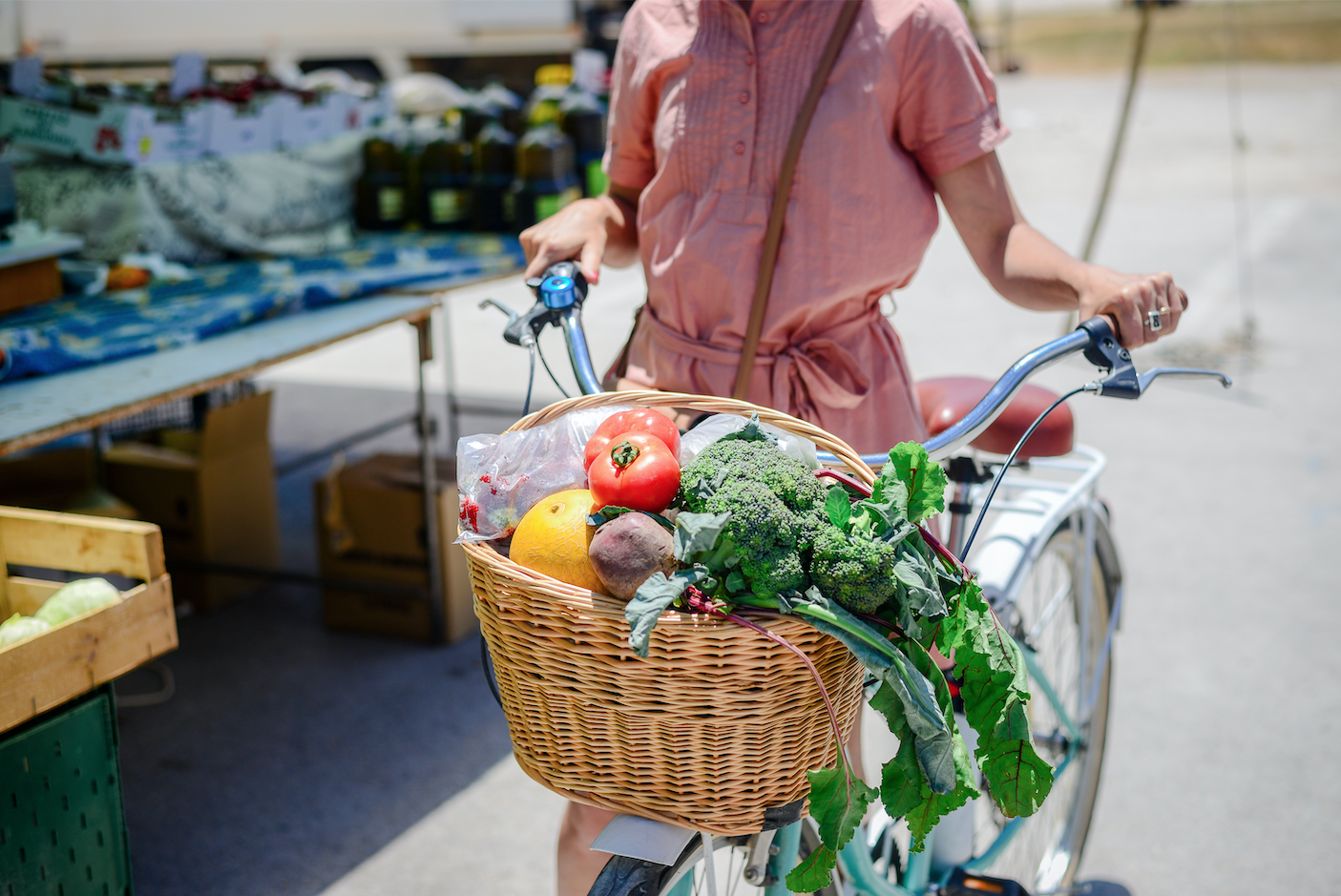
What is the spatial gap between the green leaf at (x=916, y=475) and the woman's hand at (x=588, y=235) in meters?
0.75

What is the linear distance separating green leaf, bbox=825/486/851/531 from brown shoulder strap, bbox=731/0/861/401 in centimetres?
66

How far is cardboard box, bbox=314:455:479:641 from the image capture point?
3740mm

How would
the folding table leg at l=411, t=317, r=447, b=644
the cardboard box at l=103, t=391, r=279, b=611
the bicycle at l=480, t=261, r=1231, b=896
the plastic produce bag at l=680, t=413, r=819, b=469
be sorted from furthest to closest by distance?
the cardboard box at l=103, t=391, r=279, b=611 < the folding table leg at l=411, t=317, r=447, b=644 < the bicycle at l=480, t=261, r=1231, b=896 < the plastic produce bag at l=680, t=413, r=819, b=469

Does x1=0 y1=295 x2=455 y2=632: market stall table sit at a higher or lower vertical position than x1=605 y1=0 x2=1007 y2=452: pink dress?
lower

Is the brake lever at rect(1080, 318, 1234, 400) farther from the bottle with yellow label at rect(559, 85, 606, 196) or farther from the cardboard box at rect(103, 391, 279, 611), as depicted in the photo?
the bottle with yellow label at rect(559, 85, 606, 196)

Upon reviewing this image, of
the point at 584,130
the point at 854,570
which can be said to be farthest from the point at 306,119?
the point at 854,570

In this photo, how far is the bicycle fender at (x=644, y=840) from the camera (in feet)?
4.11

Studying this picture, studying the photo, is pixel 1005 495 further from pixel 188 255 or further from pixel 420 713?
pixel 188 255

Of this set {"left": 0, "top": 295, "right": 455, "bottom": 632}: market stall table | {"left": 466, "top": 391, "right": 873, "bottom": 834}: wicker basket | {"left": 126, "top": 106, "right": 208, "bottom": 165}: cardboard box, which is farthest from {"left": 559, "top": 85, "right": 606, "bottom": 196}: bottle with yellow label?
{"left": 466, "top": 391, "right": 873, "bottom": 834}: wicker basket

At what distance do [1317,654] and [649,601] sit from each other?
3483 mm

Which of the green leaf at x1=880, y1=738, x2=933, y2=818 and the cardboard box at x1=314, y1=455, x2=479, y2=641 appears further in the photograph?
the cardboard box at x1=314, y1=455, x2=479, y2=641

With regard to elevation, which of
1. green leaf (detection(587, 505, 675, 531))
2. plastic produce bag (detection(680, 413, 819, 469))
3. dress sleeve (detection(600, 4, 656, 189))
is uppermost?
dress sleeve (detection(600, 4, 656, 189))

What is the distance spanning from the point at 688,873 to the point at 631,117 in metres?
1.27

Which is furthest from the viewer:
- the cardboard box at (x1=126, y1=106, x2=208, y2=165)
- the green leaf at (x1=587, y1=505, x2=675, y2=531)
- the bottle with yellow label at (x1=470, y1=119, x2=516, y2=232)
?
the bottle with yellow label at (x1=470, y1=119, x2=516, y2=232)
